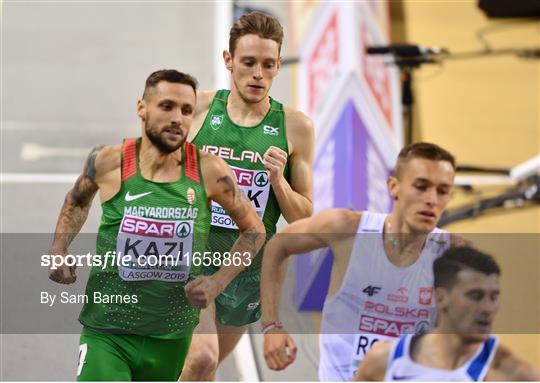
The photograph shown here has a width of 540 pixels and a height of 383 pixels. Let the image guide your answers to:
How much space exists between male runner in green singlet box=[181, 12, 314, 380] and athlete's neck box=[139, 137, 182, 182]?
0.37 meters

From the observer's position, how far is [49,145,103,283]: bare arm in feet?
16.5

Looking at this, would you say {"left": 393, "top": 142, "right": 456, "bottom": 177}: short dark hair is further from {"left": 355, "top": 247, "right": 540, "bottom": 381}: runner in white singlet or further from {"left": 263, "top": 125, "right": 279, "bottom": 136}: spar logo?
{"left": 263, "top": 125, "right": 279, "bottom": 136}: spar logo

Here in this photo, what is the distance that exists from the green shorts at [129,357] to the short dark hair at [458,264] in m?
1.26

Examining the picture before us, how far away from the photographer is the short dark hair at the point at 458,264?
15.5 feet

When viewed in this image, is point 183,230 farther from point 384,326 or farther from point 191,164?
point 384,326

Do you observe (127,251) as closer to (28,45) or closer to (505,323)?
(505,323)

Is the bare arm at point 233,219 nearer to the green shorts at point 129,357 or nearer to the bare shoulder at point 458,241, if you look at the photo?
the green shorts at point 129,357

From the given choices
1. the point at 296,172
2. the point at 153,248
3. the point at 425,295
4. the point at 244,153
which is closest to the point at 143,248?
the point at 153,248

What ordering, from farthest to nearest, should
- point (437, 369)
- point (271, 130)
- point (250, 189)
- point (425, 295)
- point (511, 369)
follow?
point (271, 130) < point (250, 189) < point (425, 295) < point (437, 369) < point (511, 369)

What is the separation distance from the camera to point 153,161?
16.6ft

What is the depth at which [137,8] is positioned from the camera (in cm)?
1196

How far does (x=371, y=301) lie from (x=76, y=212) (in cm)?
135

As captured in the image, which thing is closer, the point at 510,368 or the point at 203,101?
the point at 510,368

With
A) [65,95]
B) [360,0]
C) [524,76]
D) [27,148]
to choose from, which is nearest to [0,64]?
[27,148]
